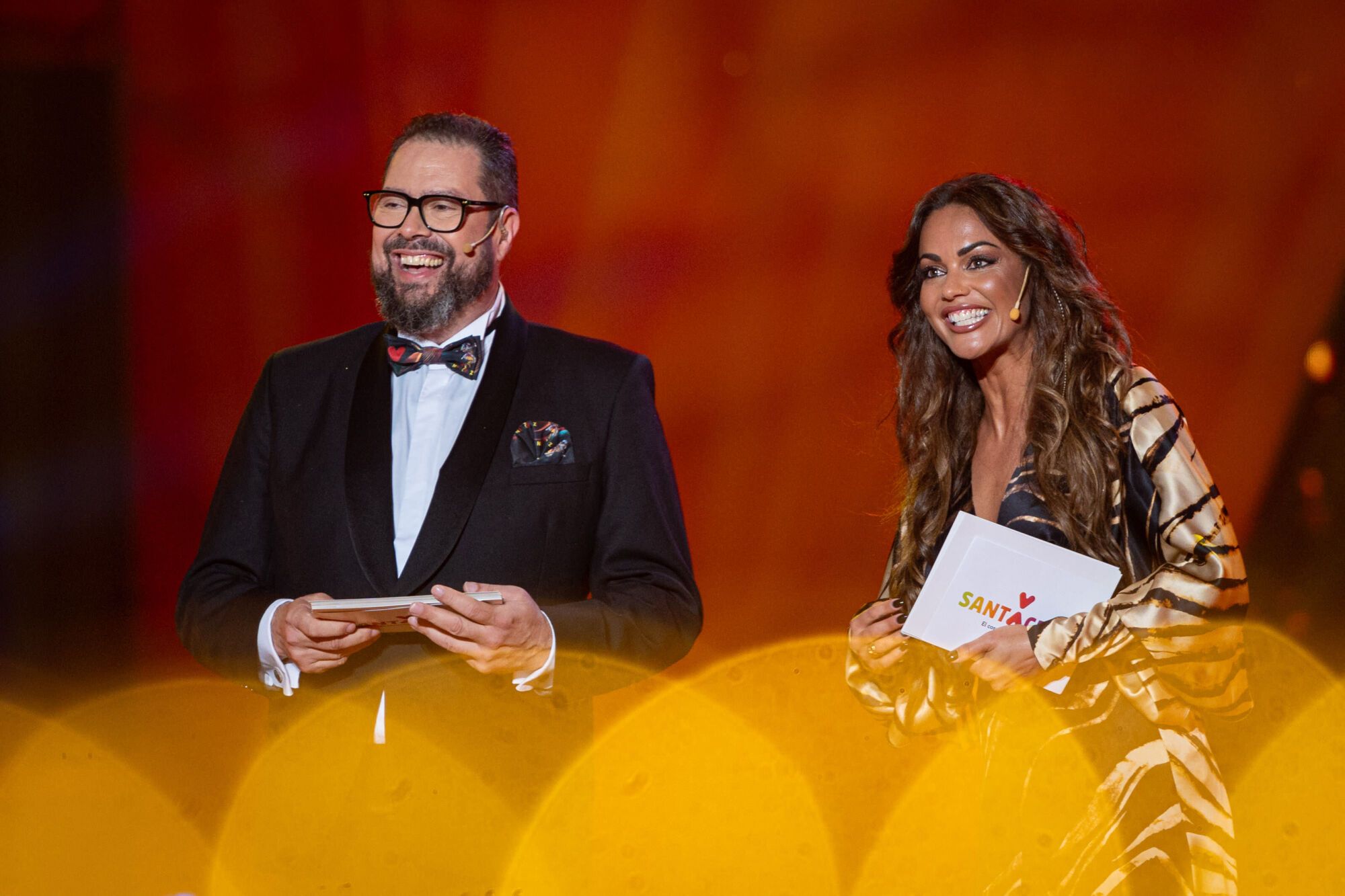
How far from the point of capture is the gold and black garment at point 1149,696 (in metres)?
2.15

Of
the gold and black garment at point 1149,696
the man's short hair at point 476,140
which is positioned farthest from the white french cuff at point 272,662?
the gold and black garment at point 1149,696

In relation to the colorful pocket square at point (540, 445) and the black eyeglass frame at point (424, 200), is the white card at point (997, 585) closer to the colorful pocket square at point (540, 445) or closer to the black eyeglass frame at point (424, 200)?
the colorful pocket square at point (540, 445)

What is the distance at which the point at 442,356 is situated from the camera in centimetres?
244

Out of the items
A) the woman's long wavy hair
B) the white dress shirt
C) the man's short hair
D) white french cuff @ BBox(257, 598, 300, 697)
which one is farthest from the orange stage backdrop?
white french cuff @ BBox(257, 598, 300, 697)

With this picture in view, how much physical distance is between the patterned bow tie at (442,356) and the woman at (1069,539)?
40.5 inches

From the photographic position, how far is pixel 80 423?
4.01m

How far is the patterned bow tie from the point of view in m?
2.45

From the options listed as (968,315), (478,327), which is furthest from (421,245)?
(968,315)

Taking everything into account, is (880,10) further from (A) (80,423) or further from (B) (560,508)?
(A) (80,423)

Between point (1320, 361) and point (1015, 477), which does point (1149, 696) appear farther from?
point (1320, 361)

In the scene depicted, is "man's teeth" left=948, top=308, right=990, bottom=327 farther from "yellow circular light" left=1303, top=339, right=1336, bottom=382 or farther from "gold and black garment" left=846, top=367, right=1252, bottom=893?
"yellow circular light" left=1303, top=339, right=1336, bottom=382

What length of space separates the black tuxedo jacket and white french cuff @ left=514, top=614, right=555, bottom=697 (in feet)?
0.07

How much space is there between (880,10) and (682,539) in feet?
8.43

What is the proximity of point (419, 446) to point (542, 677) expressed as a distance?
22.4 inches
